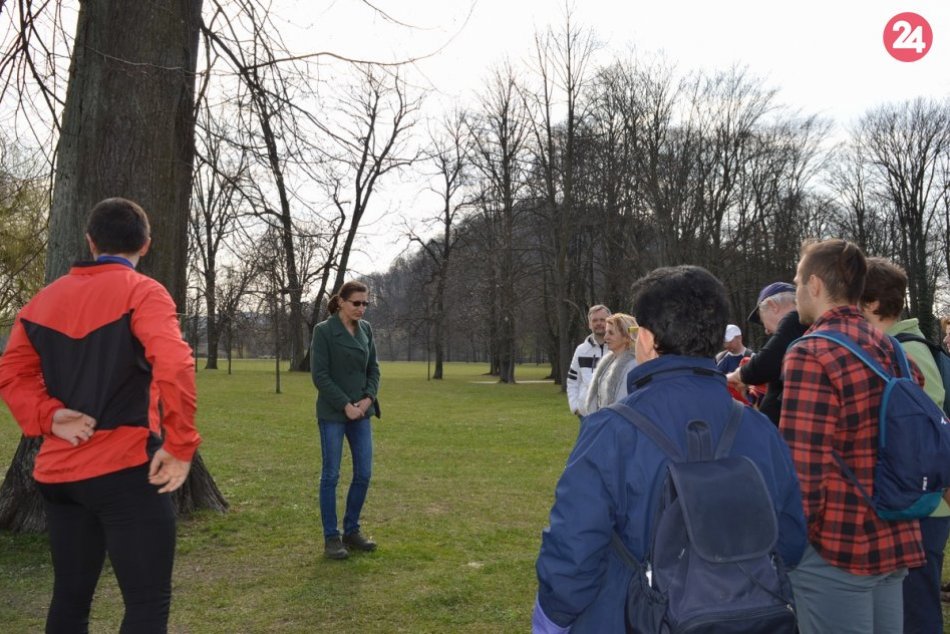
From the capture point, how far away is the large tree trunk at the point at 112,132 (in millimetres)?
6430

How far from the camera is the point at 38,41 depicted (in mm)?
6012

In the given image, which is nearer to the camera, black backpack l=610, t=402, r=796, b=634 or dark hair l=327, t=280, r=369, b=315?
black backpack l=610, t=402, r=796, b=634

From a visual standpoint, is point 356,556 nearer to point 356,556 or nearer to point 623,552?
point 356,556

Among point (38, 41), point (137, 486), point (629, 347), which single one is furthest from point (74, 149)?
point (629, 347)

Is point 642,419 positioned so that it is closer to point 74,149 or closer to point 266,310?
point 74,149

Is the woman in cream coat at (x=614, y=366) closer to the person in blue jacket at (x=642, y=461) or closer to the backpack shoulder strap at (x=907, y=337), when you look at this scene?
the backpack shoulder strap at (x=907, y=337)

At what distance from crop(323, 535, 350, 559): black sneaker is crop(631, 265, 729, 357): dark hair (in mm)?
4608

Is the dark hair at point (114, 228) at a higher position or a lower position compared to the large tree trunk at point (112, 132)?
lower

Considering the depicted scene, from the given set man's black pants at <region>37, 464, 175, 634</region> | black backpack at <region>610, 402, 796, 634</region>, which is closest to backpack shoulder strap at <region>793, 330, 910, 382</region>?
black backpack at <region>610, 402, 796, 634</region>

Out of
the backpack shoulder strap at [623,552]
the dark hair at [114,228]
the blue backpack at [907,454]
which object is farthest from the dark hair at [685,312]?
the dark hair at [114,228]

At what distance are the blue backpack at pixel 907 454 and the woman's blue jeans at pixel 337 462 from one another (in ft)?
13.5

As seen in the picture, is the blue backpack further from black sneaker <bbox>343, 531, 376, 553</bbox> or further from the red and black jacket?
black sneaker <bbox>343, 531, 376, 553</bbox>

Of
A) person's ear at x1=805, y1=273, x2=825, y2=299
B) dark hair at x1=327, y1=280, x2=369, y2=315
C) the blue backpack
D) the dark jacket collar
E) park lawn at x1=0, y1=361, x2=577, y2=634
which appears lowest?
park lawn at x1=0, y1=361, x2=577, y2=634

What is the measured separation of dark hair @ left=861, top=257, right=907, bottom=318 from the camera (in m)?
3.61
